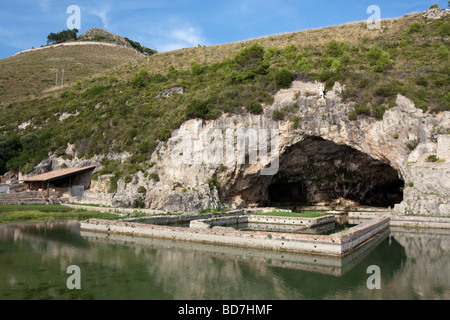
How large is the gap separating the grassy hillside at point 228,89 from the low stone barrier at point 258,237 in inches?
659

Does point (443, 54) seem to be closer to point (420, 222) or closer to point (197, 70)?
point (420, 222)

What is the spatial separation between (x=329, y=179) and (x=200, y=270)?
35.1 metres

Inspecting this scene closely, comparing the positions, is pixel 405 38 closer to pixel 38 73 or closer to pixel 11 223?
pixel 11 223

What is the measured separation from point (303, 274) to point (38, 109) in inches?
2469

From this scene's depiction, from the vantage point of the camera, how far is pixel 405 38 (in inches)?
2202

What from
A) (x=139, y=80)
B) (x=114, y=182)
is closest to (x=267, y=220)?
(x=114, y=182)

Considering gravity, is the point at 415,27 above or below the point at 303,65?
above

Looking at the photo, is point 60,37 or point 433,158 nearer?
point 433,158

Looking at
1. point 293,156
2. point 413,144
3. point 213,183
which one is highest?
point 413,144

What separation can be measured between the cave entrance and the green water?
68.4ft

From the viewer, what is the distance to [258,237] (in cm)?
1939

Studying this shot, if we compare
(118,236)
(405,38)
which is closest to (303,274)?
(118,236)

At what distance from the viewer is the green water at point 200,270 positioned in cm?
1196

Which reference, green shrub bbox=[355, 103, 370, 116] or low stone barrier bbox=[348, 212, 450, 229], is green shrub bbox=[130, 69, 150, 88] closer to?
green shrub bbox=[355, 103, 370, 116]
